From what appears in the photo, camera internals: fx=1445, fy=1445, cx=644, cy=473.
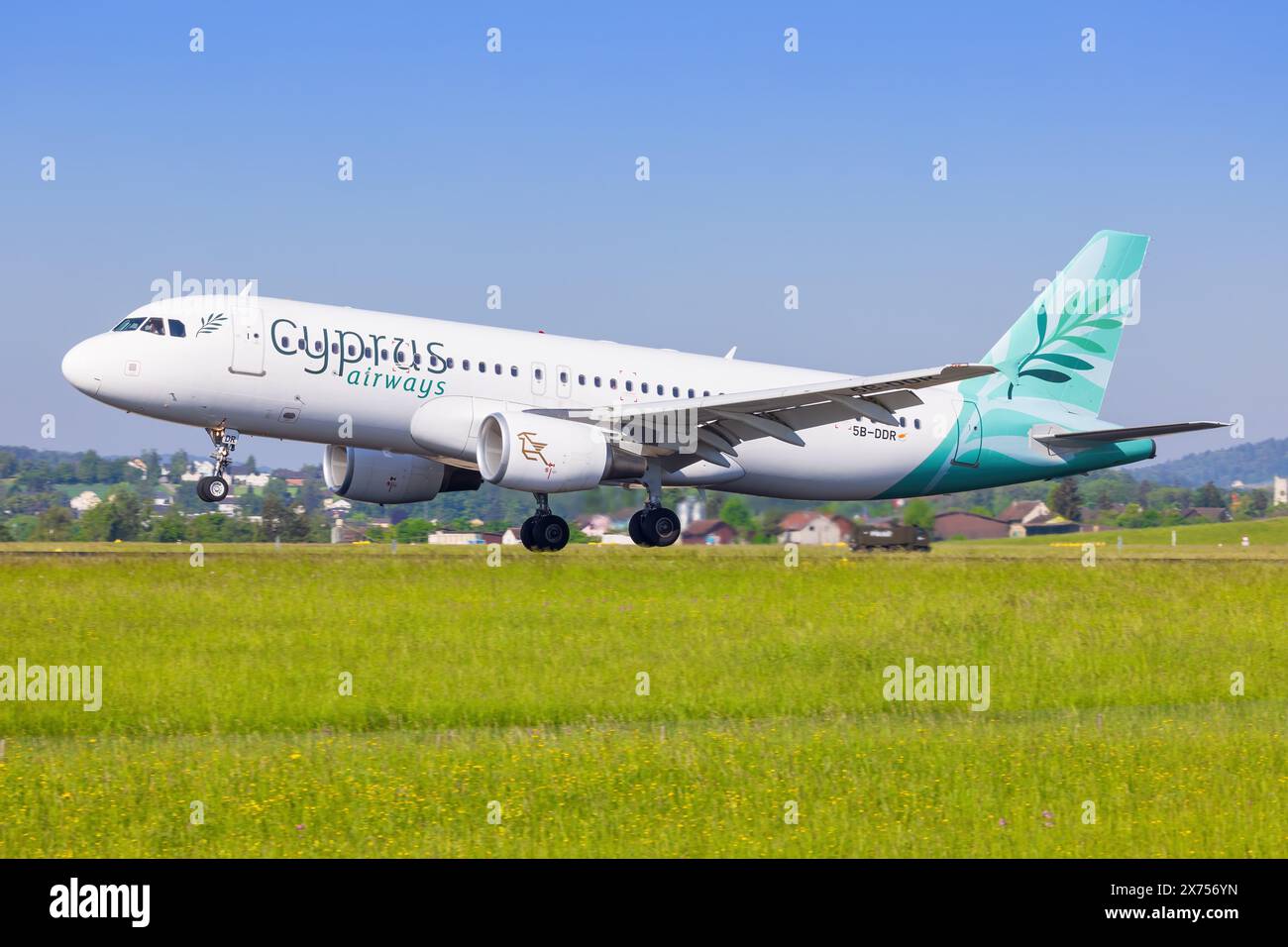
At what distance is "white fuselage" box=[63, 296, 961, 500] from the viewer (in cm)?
2653

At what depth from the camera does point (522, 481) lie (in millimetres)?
26781

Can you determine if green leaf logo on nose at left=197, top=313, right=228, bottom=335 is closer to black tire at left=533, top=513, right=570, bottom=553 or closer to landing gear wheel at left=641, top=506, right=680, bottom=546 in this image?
black tire at left=533, top=513, right=570, bottom=553

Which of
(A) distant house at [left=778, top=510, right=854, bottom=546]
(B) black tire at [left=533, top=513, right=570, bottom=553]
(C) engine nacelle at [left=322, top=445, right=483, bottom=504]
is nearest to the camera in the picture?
(B) black tire at [left=533, top=513, right=570, bottom=553]

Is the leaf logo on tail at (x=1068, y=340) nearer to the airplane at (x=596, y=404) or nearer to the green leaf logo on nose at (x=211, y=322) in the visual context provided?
the airplane at (x=596, y=404)

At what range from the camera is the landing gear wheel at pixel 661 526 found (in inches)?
1198

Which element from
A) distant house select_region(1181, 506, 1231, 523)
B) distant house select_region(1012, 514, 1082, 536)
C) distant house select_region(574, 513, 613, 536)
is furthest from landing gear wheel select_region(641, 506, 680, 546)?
distant house select_region(1181, 506, 1231, 523)

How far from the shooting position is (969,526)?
40.8 metres

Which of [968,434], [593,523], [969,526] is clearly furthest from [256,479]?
[968,434]

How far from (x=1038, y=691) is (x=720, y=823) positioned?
7.39 metres

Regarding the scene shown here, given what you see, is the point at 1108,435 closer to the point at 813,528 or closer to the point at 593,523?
the point at 813,528

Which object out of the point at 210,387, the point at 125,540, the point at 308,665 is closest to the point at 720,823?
the point at 308,665

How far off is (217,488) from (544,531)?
21.8 feet

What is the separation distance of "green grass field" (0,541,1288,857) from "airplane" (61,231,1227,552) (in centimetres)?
284
